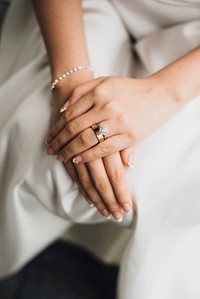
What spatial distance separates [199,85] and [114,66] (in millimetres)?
180

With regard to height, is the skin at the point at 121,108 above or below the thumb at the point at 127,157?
above

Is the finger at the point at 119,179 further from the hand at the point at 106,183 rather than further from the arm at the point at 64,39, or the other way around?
the arm at the point at 64,39

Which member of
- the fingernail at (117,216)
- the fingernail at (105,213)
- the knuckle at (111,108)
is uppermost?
the knuckle at (111,108)

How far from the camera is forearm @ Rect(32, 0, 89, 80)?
0.77 metres

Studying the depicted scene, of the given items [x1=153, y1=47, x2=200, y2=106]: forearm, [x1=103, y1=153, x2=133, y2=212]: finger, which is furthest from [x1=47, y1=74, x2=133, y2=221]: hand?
[x1=153, y1=47, x2=200, y2=106]: forearm

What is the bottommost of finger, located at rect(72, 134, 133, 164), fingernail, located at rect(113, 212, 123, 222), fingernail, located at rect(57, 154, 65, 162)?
fingernail, located at rect(113, 212, 123, 222)

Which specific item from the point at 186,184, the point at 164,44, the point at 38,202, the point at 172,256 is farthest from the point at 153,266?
the point at 164,44

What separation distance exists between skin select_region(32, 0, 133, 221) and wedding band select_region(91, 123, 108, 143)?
0.13 ft

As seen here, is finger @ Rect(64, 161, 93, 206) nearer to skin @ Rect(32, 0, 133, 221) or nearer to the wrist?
skin @ Rect(32, 0, 133, 221)

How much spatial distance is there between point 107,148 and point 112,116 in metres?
0.05

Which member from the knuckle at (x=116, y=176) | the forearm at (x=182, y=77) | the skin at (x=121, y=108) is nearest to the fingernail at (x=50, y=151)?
the skin at (x=121, y=108)

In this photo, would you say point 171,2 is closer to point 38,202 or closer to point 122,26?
point 122,26

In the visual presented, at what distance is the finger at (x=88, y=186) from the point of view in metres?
0.71

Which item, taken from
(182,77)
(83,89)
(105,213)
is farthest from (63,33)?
(105,213)
